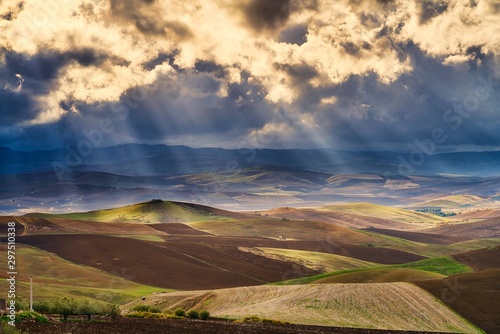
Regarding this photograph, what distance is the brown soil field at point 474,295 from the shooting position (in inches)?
3108

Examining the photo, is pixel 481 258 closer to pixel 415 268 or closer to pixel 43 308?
pixel 415 268

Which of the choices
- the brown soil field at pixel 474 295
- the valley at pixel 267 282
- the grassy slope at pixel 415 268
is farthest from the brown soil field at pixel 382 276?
the brown soil field at pixel 474 295

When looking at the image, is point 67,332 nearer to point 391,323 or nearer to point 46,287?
point 391,323

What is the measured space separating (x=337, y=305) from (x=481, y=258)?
3065 inches

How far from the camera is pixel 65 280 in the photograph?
125938mm

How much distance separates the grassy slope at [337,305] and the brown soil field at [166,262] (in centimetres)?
3753

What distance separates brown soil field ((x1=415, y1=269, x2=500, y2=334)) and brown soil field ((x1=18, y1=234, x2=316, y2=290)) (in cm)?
5241

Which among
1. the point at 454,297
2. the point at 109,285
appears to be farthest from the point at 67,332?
the point at 109,285

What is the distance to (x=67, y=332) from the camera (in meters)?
48.9

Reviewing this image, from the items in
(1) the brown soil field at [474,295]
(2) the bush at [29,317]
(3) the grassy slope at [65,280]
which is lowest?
(3) the grassy slope at [65,280]

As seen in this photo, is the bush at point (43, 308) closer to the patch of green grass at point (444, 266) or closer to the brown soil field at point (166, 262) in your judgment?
the brown soil field at point (166, 262)

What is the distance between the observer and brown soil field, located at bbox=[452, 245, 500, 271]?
141750 mm

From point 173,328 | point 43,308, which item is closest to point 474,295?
point 173,328

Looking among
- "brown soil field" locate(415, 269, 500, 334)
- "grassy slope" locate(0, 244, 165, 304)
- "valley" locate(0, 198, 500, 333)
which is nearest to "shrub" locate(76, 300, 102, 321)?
"valley" locate(0, 198, 500, 333)
